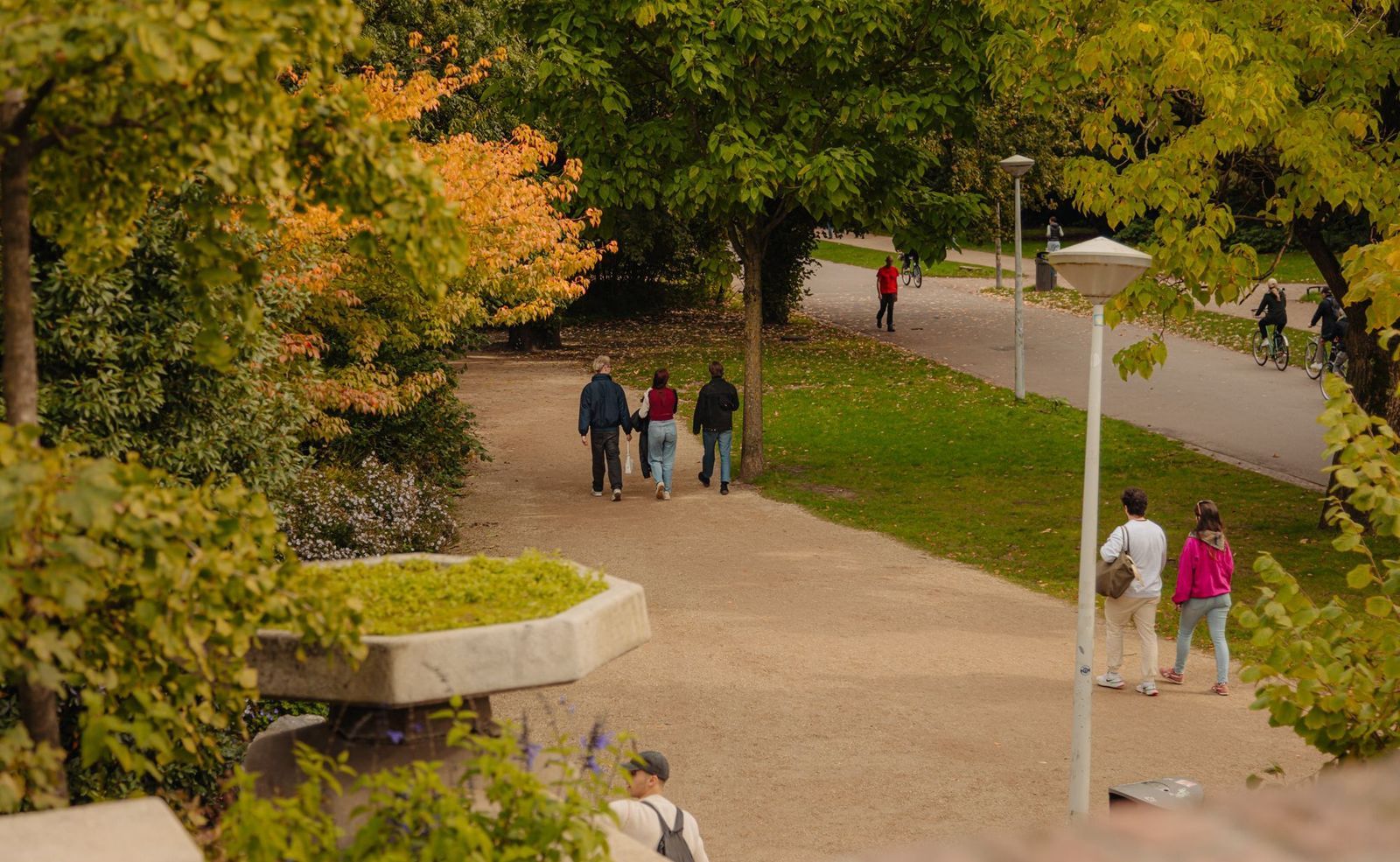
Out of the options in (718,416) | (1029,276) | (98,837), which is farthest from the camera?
(1029,276)

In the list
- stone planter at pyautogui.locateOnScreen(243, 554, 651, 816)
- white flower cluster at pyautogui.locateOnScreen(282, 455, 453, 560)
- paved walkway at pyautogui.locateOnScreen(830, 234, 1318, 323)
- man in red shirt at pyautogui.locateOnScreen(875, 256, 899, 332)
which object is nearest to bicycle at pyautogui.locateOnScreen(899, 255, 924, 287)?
paved walkway at pyautogui.locateOnScreen(830, 234, 1318, 323)

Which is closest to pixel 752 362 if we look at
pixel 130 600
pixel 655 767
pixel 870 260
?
pixel 655 767

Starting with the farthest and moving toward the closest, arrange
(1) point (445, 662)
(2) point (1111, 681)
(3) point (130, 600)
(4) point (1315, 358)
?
1. (4) point (1315, 358)
2. (2) point (1111, 681)
3. (1) point (445, 662)
4. (3) point (130, 600)

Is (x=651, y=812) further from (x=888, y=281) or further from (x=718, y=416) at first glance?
(x=888, y=281)

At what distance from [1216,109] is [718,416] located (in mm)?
6978

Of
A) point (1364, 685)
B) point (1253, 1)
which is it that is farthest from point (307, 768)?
point (1253, 1)

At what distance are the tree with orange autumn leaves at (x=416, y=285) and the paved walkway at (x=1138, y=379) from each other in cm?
899

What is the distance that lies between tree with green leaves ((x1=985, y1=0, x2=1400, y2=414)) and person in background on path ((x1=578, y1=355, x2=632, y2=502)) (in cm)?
562

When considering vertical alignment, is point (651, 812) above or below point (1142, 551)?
below

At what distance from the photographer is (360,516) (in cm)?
1279

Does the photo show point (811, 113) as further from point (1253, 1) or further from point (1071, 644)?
point (1071, 644)

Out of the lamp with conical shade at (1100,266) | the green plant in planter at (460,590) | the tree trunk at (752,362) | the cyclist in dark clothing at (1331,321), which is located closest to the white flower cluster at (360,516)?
the tree trunk at (752,362)

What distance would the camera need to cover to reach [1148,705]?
10.6 metres

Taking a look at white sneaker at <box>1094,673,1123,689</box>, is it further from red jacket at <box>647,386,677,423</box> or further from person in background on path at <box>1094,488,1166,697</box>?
red jacket at <box>647,386,677,423</box>
